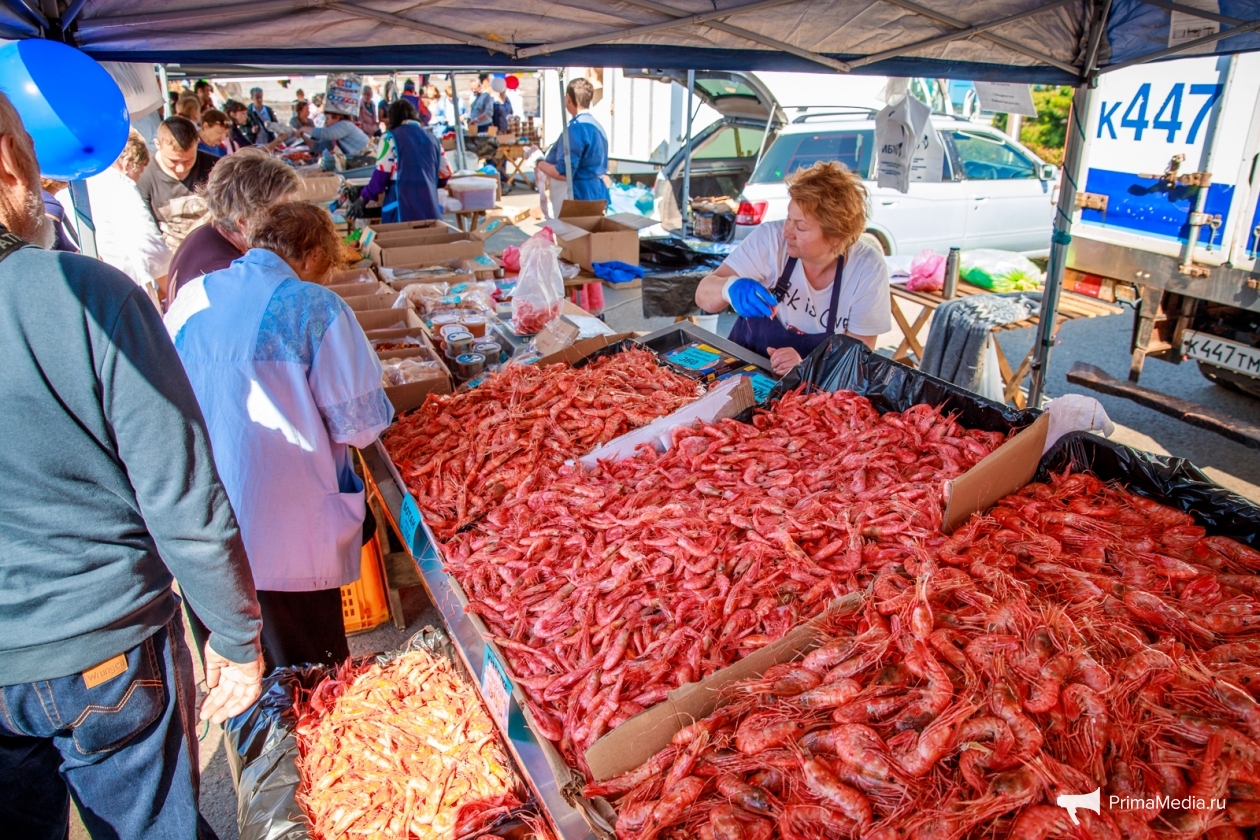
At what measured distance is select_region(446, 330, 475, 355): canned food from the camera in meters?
4.40

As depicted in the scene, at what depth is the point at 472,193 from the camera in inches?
443

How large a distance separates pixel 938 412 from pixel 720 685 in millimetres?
1632

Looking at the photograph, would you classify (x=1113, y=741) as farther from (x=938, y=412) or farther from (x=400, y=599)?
(x=400, y=599)

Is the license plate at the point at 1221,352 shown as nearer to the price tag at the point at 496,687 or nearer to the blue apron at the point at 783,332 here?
the blue apron at the point at 783,332

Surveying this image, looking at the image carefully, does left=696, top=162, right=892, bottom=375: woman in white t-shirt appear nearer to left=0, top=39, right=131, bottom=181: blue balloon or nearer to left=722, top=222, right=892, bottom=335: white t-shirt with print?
left=722, top=222, right=892, bottom=335: white t-shirt with print

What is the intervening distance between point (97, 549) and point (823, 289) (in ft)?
10.9

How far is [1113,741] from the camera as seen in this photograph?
1497 mm

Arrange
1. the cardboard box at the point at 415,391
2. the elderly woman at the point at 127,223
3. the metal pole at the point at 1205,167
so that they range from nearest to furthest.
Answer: the cardboard box at the point at 415,391 → the metal pole at the point at 1205,167 → the elderly woman at the point at 127,223

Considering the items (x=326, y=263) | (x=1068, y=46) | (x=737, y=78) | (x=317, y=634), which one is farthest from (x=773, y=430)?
(x=737, y=78)

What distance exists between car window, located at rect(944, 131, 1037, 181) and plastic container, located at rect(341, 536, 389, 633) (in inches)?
348

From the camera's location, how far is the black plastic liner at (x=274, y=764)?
2008mm

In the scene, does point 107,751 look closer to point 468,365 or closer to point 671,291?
point 468,365

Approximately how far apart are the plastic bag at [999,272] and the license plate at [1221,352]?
48.5 inches

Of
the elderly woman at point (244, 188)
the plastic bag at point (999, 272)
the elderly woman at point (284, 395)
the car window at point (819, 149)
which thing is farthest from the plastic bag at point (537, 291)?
the car window at point (819, 149)
